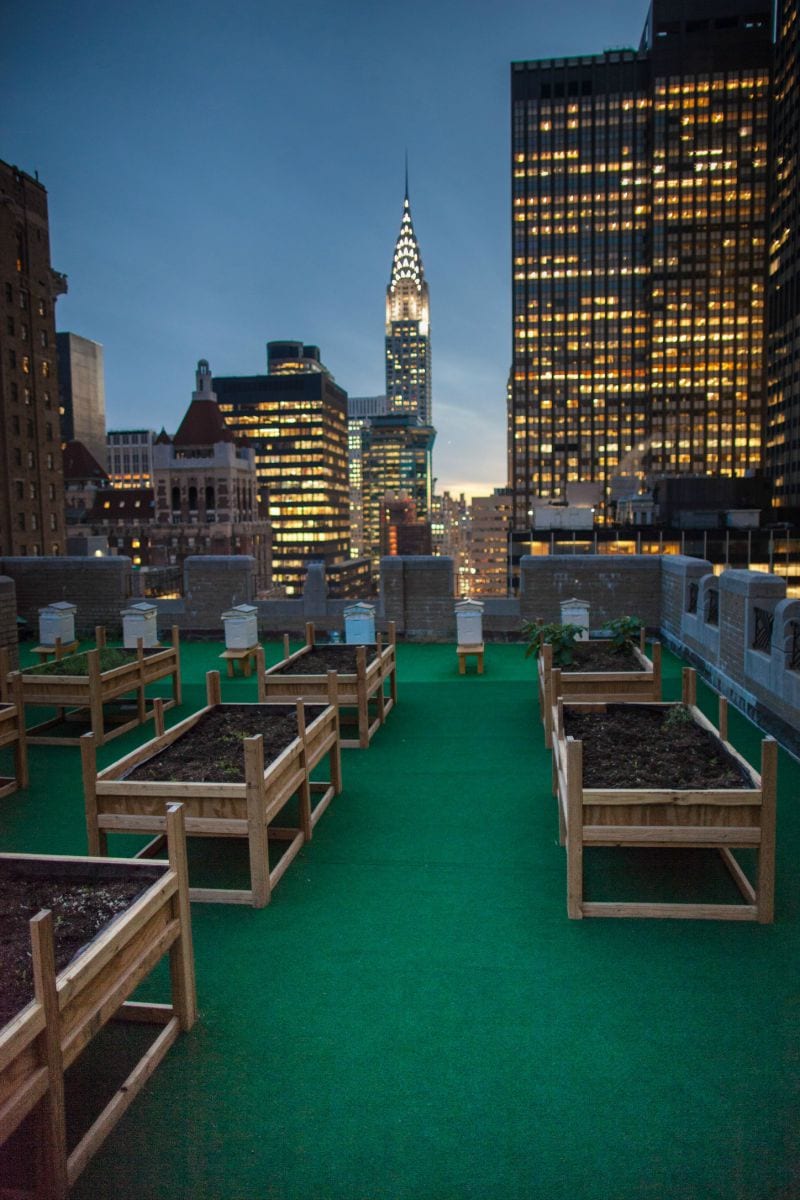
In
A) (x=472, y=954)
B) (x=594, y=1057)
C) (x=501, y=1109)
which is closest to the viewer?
(x=501, y=1109)

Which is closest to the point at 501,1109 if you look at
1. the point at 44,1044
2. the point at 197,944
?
the point at 44,1044

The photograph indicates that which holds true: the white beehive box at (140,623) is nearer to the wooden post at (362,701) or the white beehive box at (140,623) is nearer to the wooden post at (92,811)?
the wooden post at (362,701)

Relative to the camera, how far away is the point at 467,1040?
406 centimetres

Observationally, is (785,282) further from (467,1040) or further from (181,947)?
(181,947)

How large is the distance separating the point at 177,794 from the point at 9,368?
224 ft

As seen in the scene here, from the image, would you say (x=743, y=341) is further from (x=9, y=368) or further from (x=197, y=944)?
(x=197, y=944)

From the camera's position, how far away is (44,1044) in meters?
3.05

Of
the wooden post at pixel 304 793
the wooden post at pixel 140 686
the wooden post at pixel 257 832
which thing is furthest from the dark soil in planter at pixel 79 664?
the wooden post at pixel 257 832

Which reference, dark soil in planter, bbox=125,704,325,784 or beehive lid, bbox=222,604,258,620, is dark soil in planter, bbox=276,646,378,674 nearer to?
dark soil in planter, bbox=125,704,325,784

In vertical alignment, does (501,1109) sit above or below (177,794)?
below

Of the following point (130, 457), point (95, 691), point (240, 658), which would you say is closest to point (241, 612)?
point (240, 658)

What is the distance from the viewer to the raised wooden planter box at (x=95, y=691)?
9312 millimetres

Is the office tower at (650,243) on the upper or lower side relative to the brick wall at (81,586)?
upper

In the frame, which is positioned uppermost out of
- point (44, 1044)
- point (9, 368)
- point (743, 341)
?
point (743, 341)
